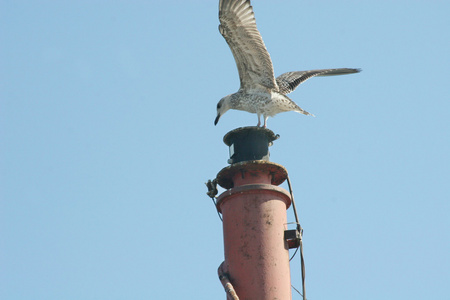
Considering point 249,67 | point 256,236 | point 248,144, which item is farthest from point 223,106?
point 256,236

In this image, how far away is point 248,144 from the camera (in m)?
4.95

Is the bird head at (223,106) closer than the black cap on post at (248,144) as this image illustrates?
No

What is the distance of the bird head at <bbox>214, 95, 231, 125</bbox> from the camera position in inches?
310

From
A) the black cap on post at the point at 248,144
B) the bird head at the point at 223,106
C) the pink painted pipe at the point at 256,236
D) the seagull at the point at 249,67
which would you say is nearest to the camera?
the pink painted pipe at the point at 256,236

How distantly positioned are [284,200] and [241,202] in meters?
0.34

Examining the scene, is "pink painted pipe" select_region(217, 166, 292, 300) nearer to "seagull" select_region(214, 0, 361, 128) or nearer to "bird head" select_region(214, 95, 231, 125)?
"seagull" select_region(214, 0, 361, 128)

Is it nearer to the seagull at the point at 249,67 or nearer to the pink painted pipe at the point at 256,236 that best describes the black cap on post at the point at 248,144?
the pink painted pipe at the point at 256,236

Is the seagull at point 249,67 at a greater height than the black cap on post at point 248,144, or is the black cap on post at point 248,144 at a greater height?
the seagull at point 249,67

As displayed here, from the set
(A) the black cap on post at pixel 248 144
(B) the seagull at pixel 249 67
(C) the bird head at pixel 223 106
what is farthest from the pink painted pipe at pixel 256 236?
(C) the bird head at pixel 223 106

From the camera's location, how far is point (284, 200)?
4.79 m

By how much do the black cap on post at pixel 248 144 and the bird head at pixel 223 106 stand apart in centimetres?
291

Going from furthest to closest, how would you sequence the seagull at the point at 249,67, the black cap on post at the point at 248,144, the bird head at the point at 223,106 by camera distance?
the bird head at the point at 223,106, the seagull at the point at 249,67, the black cap on post at the point at 248,144

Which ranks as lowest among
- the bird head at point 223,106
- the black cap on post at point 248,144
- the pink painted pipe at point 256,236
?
the pink painted pipe at point 256,236

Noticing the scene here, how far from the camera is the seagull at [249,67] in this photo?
24.6 feet
